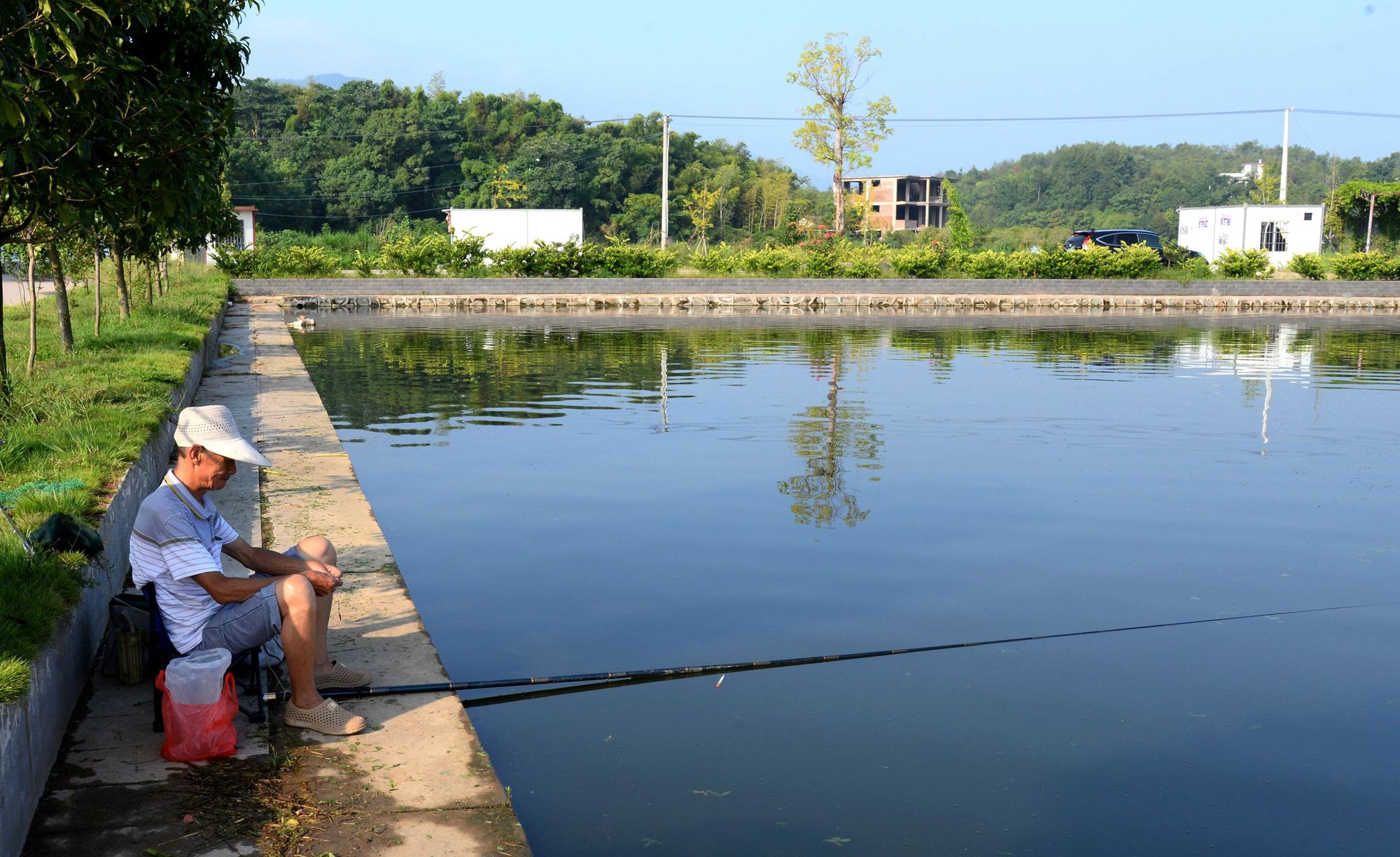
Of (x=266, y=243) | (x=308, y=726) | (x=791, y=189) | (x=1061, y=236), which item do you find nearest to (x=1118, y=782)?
(x=308, y=726)

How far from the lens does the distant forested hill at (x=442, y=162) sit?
6881cm

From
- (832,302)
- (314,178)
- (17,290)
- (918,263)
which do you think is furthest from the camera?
(314,178)

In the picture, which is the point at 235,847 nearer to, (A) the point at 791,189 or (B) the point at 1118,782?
(B) the point at 1118,782

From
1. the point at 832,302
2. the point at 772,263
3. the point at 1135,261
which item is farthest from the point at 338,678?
the point at 1135,261

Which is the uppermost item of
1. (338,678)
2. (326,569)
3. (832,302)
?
(832,302)

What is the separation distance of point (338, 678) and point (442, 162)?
71.1 m

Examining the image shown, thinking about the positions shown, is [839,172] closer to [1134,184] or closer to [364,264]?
[364,264]

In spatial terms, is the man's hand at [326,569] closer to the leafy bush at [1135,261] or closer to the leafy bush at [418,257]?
the leafy bush at [418,257]

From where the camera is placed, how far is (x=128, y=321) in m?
18.0

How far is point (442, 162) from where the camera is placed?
2881 inches

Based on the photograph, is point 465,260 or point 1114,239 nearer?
point 465,260

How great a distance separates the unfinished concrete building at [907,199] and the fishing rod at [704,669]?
10334cm

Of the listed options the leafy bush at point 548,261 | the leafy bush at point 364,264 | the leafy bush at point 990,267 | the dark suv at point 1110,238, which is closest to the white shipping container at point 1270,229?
the dark suv at point 1110,238

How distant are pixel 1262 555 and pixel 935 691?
3632 mm
